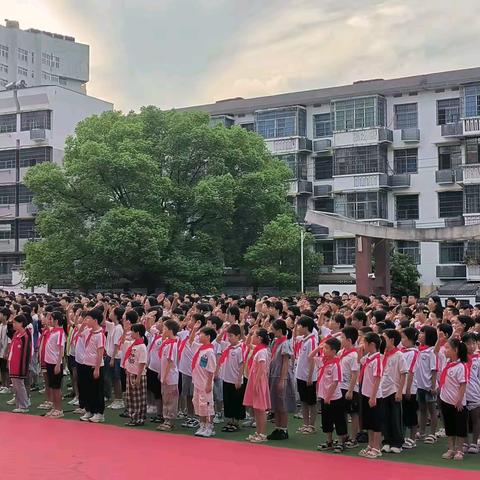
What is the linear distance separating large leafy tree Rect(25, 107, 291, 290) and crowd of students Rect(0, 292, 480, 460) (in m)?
14.7

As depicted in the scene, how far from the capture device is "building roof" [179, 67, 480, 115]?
34.3m

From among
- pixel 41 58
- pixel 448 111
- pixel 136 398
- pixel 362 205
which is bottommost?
pixel 136 398

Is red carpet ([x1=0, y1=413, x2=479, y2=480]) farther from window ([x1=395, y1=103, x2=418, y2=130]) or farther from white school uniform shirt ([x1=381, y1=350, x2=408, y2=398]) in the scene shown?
window ([x1=395, y1=103, x2=418, y2=130])

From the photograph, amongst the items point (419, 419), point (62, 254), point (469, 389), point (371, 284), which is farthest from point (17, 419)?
point (62, 254)

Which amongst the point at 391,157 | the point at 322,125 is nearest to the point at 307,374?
the point at 391,157

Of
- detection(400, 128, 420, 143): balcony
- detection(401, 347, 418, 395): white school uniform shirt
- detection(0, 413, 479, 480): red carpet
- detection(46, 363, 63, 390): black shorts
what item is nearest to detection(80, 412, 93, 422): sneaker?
detection(46, 363, 63, 390): black shorts

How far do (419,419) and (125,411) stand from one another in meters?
4.00

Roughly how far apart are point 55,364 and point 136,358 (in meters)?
1.43

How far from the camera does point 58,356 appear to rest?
1045 cm

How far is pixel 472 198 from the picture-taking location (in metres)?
33.1

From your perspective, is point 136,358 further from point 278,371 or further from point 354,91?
point 354,91

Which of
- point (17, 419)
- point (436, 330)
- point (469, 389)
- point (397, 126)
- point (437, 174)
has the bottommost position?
point (17, 419)

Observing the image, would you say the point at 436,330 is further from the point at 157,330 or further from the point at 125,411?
the point at 125,411

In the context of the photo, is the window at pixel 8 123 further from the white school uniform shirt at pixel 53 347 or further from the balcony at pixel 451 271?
the white school uniform shirt at pixel 53 347
